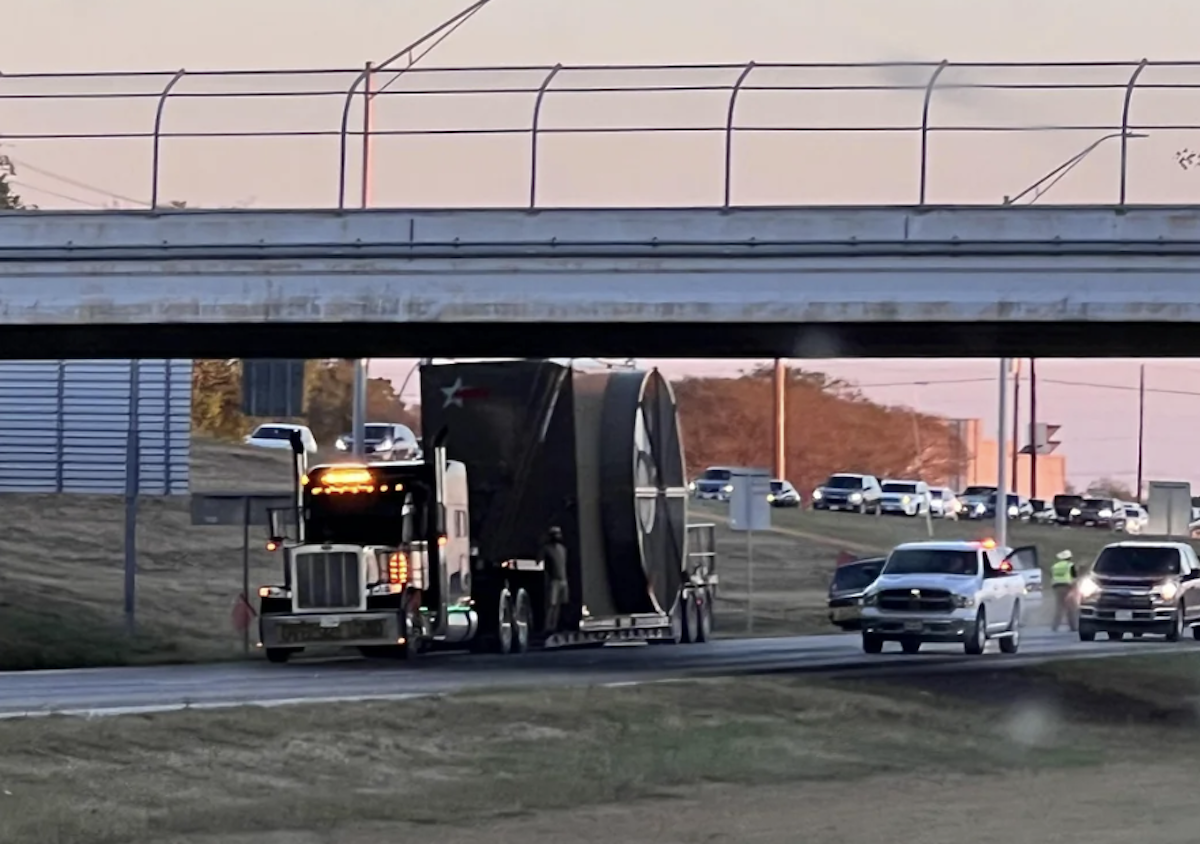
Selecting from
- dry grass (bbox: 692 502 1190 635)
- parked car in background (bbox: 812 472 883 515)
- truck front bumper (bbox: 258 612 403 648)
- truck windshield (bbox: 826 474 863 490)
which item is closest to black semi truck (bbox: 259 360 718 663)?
truck front bumper (bbox: 258 612 403 648)

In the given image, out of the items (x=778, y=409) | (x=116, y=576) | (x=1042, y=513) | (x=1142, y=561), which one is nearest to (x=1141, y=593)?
(x=1142, y=561)

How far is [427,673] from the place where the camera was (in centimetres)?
3231

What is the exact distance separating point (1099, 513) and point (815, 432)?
26.3m

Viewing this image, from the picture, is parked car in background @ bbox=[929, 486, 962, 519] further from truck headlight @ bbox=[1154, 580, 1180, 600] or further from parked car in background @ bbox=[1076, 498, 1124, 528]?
truck headlight @ bbox=[1154, 580, 1180, 600]

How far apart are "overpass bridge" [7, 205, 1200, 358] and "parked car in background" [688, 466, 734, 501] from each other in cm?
6418

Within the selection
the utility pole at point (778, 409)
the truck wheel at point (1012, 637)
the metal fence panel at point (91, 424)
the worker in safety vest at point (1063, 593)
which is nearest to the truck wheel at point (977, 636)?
the truck wheel at point (1012, 637)

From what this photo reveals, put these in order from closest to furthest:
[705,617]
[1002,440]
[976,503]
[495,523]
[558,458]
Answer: [495,523] < [558,458] < [705,617] < [1002,440] < [976,503]

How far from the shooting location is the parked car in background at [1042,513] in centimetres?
10950

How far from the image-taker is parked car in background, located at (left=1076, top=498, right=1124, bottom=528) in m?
109

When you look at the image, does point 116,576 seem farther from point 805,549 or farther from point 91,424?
point 805,549

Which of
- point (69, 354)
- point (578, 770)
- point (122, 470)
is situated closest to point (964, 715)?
point (578, 770)

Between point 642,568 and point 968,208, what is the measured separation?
12.1m

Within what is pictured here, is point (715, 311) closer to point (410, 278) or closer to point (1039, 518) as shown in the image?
point (410, 278)

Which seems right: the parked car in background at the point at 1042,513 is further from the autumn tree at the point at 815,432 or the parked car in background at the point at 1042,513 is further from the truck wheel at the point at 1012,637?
the truck wheel at the point at 1012,637
